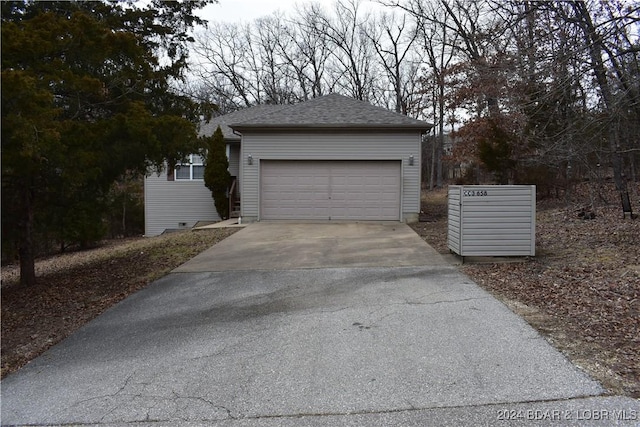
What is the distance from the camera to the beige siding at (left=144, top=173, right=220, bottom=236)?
19781 mm

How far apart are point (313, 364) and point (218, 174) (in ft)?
48.5

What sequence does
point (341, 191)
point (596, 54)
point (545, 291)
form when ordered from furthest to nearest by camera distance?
point (341, 191) < point (596, 54) < point (545, 291)

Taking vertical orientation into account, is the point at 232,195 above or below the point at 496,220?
above

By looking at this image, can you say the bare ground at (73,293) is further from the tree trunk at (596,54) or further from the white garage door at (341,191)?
the tree trunk at (596,54)

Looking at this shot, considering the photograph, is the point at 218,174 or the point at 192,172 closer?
the point at 218,174

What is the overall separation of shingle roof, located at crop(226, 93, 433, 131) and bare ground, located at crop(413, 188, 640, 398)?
18.4 ft

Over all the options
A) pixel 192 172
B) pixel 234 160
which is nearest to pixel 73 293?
pixel 234 160

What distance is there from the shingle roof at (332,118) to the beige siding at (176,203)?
4.64 metres

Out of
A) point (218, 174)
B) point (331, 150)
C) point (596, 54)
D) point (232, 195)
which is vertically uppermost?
point (596, 54)

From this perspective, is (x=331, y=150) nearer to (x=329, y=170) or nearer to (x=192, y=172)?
(x=329, y=170)

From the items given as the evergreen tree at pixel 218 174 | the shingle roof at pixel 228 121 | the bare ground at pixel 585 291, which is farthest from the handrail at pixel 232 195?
the bare ground at pixel 585 291

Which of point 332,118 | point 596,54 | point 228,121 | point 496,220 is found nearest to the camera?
point 496,220

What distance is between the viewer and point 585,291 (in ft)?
20.4

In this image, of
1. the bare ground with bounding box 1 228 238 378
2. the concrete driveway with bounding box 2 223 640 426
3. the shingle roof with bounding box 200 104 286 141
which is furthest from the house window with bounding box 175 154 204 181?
the concrete driveway with bounding box 2 223 640 426
